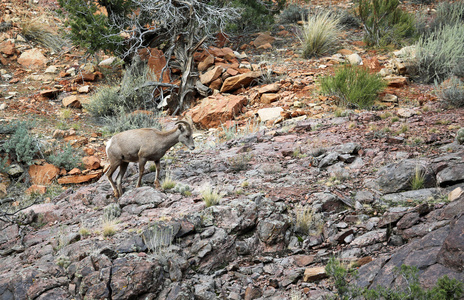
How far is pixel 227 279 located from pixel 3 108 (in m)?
10.1

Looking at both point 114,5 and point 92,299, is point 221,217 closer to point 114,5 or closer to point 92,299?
point 92,299

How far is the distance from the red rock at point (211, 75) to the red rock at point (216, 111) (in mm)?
1339

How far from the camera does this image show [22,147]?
8.84 metres

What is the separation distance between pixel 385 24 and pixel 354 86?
5.31 m

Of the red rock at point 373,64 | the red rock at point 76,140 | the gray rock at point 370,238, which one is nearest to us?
the gray rock at point 370,238

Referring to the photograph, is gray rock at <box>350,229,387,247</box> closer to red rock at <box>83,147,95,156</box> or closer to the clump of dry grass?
red rock at <box>83,147,95,156</box>

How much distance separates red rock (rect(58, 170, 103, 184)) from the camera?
339 inches

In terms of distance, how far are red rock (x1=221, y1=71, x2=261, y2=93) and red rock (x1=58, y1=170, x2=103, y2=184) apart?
504cm

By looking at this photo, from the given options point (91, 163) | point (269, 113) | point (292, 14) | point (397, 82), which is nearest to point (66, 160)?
point (91, 163)

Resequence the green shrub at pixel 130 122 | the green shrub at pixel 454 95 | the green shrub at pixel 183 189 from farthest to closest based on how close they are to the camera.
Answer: the green shrub at pixel 130 122 < the green shrub at pixel 454 95 < the green shrub at pixel 183 189

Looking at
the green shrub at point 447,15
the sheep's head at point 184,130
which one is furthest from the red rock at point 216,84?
the green shrub at point 447,15

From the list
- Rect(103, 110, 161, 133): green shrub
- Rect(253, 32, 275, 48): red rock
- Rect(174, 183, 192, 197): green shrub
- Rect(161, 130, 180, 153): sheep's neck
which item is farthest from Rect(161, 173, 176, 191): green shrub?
Rect(253, 32, 275, 48): red rock

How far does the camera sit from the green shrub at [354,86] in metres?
9.38

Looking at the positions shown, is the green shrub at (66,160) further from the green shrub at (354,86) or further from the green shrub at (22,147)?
the green shrub at (354,86)
